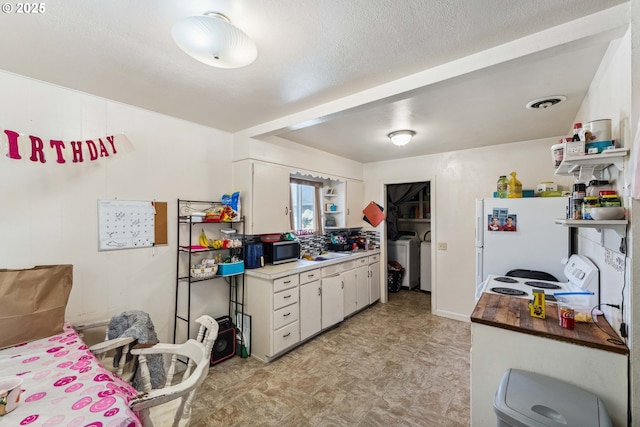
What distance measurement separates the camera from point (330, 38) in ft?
4.72

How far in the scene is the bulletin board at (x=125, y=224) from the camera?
2.17 meters

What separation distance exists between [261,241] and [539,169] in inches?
137

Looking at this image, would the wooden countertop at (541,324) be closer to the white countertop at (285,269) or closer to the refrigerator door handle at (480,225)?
the refrigerator door handle at (480,225)

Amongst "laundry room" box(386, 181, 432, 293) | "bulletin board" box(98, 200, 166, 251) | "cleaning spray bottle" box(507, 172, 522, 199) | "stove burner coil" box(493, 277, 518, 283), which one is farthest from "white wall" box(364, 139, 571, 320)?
"bulletin board" box(98, 200, 166, 251)

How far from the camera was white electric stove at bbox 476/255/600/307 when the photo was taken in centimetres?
172

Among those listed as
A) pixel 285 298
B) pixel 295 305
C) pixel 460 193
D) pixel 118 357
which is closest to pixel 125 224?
pixel 118 357

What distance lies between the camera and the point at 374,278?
4.40 m

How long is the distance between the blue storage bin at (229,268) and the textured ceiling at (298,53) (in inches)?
57.2

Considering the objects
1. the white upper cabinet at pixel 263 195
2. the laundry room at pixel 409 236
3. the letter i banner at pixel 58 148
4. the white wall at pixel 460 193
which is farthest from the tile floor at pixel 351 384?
the letter i banner at pixel 58 148

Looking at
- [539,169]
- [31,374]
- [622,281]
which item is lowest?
[31,374]

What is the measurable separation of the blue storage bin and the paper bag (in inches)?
47.0

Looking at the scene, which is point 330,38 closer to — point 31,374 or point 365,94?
point 365,94

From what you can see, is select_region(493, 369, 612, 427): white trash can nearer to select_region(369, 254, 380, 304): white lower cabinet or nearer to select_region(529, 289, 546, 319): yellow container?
select_region(529, 289, 546, 319): yellow container

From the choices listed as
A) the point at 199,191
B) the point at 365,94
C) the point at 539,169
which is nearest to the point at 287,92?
the point at 365,94
